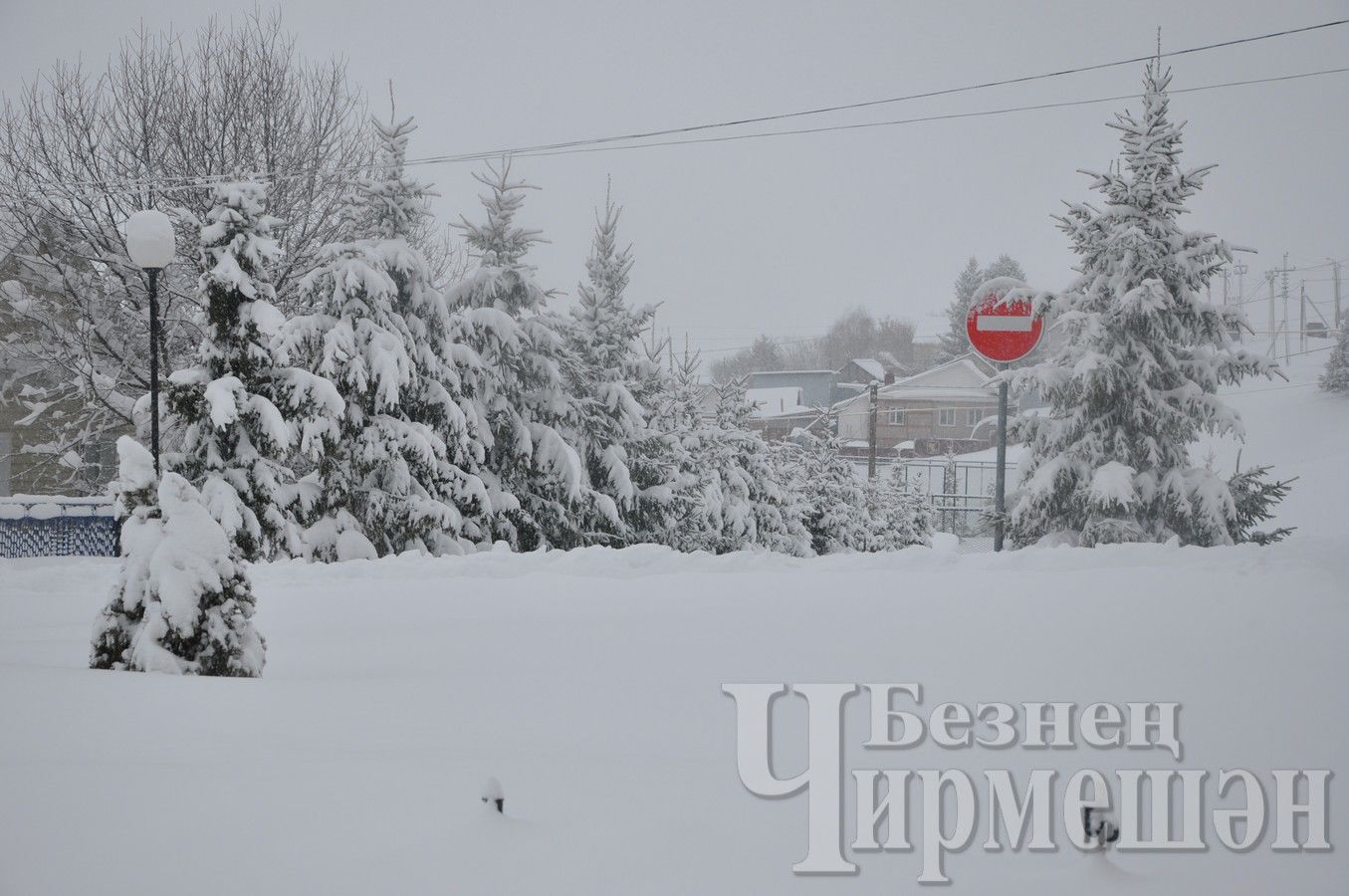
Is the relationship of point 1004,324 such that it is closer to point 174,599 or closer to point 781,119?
point 781,119

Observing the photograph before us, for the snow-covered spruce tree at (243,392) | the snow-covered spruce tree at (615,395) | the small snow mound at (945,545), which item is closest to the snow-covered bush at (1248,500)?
the small snow mound at (945,545)

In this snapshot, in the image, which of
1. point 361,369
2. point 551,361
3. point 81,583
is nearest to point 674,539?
point 551,361

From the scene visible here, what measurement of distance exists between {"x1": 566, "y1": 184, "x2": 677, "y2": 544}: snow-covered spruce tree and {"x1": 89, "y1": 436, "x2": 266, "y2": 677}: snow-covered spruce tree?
36.5 feet

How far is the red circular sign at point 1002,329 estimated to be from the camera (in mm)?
13250

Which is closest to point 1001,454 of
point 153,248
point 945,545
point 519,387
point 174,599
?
point 945,545

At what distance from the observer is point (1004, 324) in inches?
528

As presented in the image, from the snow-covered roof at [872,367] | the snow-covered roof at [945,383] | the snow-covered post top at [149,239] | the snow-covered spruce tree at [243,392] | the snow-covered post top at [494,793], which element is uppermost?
the snow-covered roof at [872,367]

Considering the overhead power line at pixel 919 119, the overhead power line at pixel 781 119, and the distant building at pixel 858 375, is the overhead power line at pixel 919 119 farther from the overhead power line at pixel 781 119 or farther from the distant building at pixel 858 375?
the distant building at pixel 858 375

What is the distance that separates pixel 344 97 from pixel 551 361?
1301 centimetres

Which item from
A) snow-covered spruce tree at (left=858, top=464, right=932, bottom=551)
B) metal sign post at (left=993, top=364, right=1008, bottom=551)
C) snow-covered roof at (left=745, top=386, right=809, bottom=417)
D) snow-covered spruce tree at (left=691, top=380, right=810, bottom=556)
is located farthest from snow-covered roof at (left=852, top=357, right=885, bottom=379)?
metal sign post at (left=993, top=364, right=1008, bottom=551)

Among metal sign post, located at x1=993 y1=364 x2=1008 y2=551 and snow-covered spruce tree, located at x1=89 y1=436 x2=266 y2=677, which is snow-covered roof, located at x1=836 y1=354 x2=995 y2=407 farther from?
snow-covered spruce tree, located at x1=89 y1=436 x2=266 y2=677

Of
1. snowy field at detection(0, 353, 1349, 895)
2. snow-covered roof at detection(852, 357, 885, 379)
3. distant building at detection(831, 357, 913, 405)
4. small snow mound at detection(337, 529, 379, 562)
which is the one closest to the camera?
snowy field at detection(0, 353, 1349, 895)

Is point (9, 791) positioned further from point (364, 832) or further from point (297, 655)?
point (297, 655)

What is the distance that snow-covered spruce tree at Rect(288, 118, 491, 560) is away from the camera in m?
12.9
